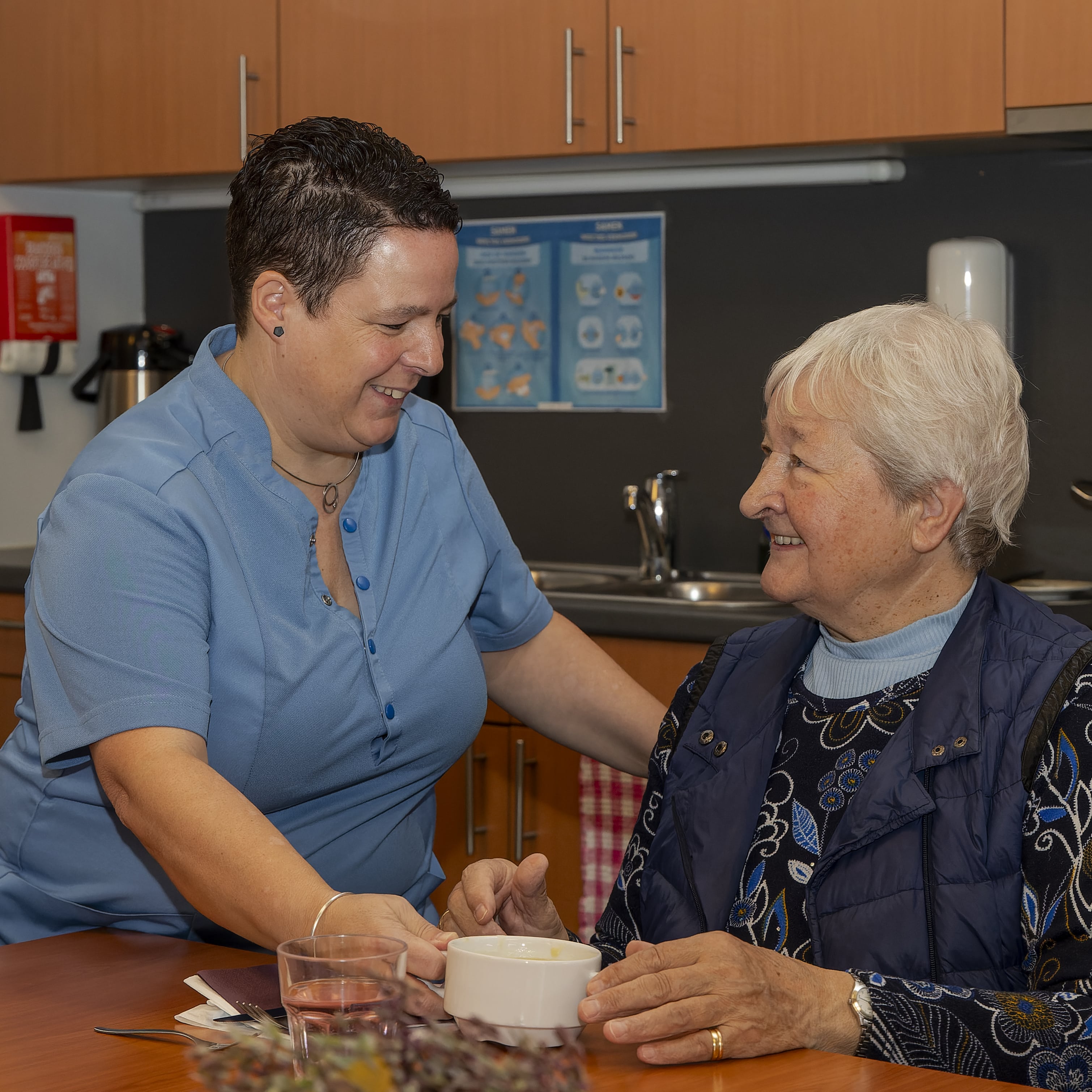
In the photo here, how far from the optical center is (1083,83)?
2.48 metres

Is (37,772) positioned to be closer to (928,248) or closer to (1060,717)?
(1060,717)

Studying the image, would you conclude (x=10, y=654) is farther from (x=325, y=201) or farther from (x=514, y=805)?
(x=325, y=201)

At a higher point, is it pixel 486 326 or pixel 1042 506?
pixel 486 326

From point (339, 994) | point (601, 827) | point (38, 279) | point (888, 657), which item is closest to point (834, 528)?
point (888, 657)

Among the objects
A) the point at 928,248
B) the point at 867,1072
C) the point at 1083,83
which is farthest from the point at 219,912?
the point at 928,248

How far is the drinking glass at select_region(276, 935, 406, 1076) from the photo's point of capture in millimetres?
998

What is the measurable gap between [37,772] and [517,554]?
0.60 metres

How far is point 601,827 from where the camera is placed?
2.72 m

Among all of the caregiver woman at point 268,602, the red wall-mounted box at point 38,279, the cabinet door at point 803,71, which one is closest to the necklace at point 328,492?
the caregiver woman at point 268,602

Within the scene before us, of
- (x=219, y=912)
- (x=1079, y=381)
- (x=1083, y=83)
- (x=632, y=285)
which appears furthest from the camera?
(x=632, y=285)

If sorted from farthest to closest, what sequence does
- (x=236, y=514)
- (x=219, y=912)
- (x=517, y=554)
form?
(x=517, y=554) → (x=236, y=514) → (x=219, y=912)

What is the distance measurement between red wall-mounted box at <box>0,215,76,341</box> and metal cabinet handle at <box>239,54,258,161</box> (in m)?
0.69

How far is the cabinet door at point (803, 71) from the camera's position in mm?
2572

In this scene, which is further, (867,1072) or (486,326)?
Result: (486,326)
